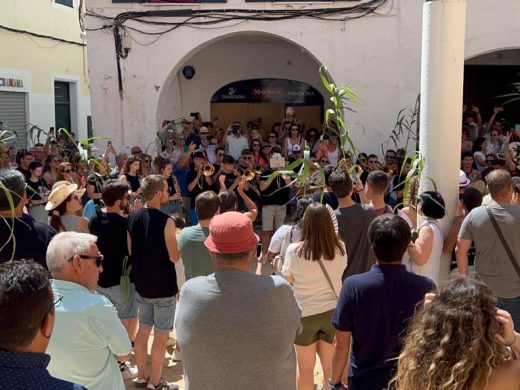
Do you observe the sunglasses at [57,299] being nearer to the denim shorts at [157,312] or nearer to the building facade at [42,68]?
the denim shorts at [157,312]

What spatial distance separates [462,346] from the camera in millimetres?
1771

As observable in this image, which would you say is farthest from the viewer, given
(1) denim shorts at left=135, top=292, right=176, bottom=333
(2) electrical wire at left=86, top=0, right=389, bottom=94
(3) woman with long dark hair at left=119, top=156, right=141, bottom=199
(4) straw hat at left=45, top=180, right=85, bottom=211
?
(2) electrical wire at left=86, top=0, right=389, bottom=94

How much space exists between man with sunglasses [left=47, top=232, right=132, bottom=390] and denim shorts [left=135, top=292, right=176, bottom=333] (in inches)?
61.9

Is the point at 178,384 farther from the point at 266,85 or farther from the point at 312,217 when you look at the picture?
the point at 266,85

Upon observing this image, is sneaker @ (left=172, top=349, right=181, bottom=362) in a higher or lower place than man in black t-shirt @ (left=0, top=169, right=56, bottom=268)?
lower

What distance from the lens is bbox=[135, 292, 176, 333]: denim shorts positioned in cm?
446

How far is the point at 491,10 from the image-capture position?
32.4ft

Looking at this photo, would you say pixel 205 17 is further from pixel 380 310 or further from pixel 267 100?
pixel 380 310

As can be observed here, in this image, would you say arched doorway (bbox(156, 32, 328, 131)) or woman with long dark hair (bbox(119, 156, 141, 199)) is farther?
arched doorway (bbox(156, 32, 328, 131))

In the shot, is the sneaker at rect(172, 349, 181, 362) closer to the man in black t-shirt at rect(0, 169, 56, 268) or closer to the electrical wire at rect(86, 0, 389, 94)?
the man in black t-shirt at rect(0, 169, 56, 268)

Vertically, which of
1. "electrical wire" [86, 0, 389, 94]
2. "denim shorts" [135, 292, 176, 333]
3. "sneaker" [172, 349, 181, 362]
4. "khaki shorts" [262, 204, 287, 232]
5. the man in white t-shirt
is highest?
"electrical wire" [86, 0, 389, 94]

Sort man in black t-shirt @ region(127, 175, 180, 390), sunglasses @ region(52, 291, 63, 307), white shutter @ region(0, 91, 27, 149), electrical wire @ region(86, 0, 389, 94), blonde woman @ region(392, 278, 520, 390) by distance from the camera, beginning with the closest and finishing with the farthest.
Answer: blonde woman @ region(392, 278, 520, 390), sunglasses @ region(52, 291, 63, 307), man in black t-shirt @ region(127, 175, 180, 390), electrical wire @ region(86, 0, 389, 94), white shutter @ region(0, 91, 27, 149)

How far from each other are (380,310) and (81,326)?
1.35 m

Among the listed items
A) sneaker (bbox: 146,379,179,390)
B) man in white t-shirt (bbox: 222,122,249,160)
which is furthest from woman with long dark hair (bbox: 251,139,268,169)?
sneaker (bbox: 146,379,179,390)
